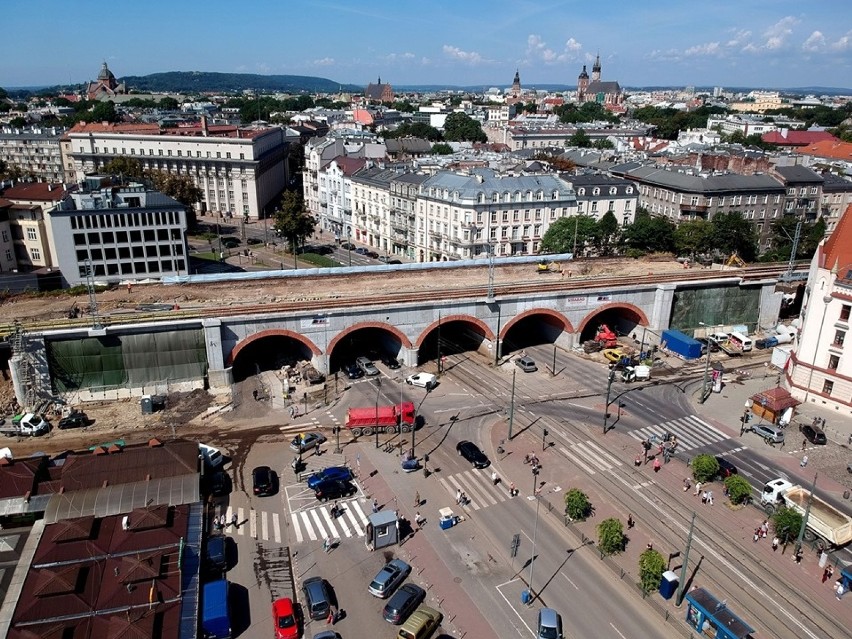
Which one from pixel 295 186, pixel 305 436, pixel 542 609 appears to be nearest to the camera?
pixel 542 609

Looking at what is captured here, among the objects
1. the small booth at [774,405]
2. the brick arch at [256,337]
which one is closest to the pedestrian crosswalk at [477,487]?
the brick arch at [256,337]

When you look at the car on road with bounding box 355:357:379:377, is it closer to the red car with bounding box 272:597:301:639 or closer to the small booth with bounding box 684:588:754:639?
the red car with bounding box 272:597:301:639

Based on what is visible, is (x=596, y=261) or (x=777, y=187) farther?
(x=777, y=187)

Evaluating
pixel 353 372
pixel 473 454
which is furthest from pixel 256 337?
pixel 473 454

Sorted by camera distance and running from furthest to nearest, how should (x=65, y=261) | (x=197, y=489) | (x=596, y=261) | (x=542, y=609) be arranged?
(x=596, y=261) < (x=65, y=261) < (x=197, y=489) < (x=542, y=609)

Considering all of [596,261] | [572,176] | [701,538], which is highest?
[572,176]

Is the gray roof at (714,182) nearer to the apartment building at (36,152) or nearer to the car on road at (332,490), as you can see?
the car on road at (332,490)

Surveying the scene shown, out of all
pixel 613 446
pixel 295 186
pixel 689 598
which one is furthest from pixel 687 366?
pixel 295 186

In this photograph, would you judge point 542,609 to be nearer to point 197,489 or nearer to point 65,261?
point 197,489
